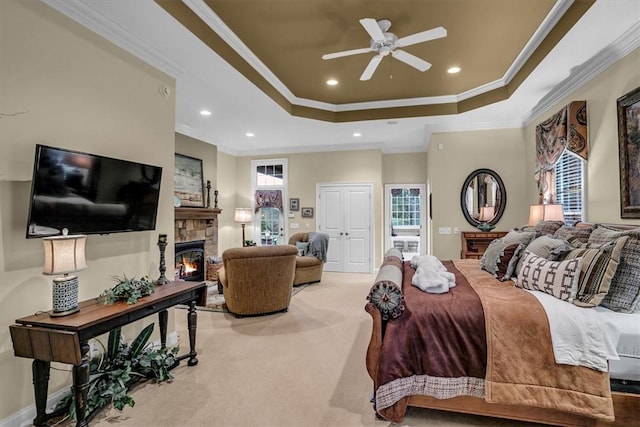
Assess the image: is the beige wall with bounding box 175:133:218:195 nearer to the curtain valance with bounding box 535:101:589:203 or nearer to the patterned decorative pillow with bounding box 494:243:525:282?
the patterned decorative pillow with bounding box 494:243:525:282

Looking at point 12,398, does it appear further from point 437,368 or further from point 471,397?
point 471,397

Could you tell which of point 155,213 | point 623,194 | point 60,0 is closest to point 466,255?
point 623,194

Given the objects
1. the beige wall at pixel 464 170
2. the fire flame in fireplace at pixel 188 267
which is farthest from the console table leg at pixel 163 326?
the beige wall at pixel 464 170

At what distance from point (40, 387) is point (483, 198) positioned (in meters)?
5.82

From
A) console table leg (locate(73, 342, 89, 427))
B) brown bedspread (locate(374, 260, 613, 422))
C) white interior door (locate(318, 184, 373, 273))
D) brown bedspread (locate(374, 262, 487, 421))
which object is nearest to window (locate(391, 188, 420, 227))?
white interior door (locate(318, 184, 373, 273))

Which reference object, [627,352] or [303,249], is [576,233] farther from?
[303,249]

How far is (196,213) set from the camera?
597cm

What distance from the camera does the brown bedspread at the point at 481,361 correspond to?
73.4 inches

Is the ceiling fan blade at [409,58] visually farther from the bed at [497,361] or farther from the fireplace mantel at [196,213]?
the fireplace mantel at [196,213]

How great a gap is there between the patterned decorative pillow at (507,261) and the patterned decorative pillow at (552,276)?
26 centimetres

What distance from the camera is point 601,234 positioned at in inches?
97.5

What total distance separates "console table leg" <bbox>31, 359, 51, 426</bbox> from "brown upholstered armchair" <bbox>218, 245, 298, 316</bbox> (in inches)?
82.4

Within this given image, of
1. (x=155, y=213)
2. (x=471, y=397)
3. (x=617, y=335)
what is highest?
(x=155, y=213)

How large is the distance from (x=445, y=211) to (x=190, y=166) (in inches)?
188
